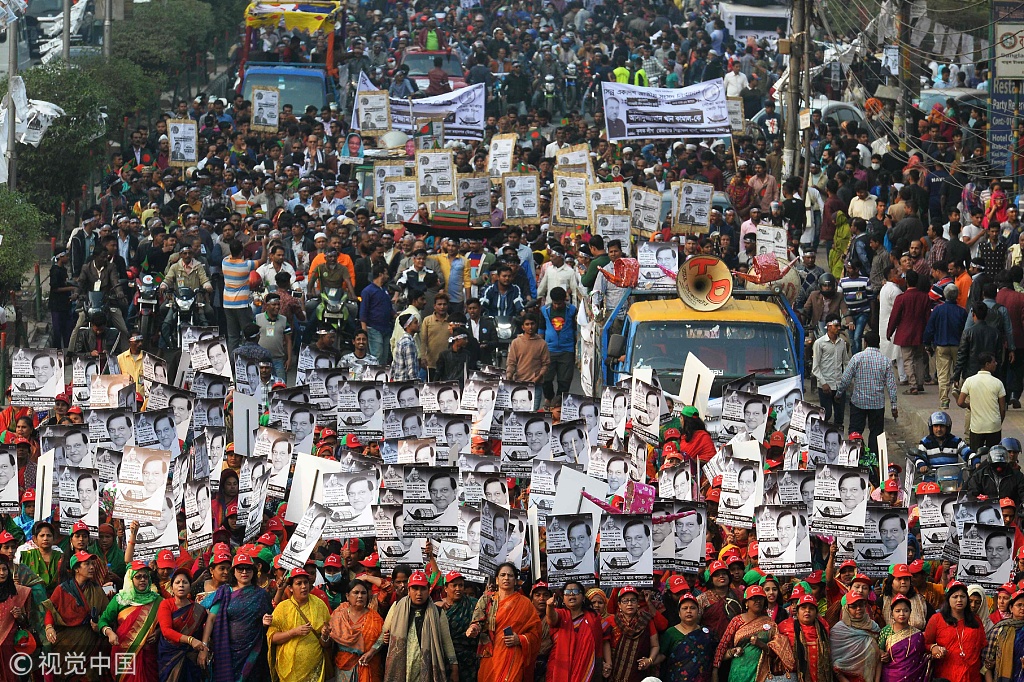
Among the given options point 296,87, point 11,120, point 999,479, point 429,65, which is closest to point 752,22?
point 429,65

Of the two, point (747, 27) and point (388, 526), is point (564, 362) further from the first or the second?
point (747, 27)

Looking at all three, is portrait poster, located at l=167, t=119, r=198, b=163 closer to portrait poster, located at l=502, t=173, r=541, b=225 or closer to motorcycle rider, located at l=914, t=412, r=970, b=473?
portrait poster, located at l=502, t=173, r=541, b=225

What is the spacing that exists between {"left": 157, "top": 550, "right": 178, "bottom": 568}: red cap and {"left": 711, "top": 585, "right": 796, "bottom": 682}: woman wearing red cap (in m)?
3.47

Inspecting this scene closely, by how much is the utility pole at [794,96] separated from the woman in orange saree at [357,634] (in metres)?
18.3

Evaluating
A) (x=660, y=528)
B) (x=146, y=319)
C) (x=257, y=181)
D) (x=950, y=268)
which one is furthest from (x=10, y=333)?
(x=660, y=528)

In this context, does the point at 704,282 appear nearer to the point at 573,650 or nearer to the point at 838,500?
the point at 838,500

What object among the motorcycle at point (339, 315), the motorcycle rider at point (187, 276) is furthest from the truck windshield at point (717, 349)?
the motorcycle rider at point (187, 276)

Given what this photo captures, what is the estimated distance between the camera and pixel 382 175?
87.5 ft

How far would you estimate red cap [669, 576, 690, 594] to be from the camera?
1343cm

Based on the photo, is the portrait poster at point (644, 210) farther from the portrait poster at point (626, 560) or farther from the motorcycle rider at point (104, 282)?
the portrait poster at point (626, 560)

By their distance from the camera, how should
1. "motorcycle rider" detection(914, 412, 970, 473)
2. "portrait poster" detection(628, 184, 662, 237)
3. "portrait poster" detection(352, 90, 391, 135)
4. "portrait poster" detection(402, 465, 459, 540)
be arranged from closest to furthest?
"portrait poster" detection(402, 465, 459, 540) < "motorcycle rider" detection(914, 412, 970, 473) < "portrait poster" detection(628, 184, 662, 237) < "portrait poster" detection(352, 90, 391, 135)

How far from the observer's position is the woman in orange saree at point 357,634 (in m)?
13.2

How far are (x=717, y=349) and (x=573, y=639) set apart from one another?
6624mm

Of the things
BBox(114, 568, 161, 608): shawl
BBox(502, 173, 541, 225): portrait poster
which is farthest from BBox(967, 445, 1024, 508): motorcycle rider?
BBox(502, 173, 541, 225): portrait poster
